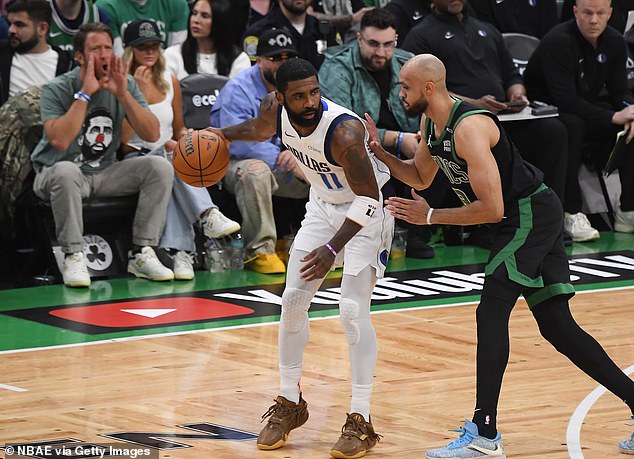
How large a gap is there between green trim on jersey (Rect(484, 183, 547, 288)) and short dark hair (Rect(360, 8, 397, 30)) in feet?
15.6

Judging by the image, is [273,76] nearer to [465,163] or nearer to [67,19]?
[67,19]

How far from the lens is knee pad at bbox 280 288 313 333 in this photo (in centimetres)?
571

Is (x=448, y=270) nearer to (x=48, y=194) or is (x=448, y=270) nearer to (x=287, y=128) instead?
(x=48, y=194)

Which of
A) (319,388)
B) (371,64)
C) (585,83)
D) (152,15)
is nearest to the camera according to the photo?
(319,388)

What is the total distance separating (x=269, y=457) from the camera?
5520 millimetres

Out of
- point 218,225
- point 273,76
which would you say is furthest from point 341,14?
point 218,225

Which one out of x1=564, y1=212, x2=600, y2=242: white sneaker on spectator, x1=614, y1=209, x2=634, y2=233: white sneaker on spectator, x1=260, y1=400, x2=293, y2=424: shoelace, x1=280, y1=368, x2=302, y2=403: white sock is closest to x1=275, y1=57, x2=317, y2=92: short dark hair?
x1=280, y1=368, x2=302, y2=403: white sock

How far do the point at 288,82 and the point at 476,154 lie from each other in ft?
2.88

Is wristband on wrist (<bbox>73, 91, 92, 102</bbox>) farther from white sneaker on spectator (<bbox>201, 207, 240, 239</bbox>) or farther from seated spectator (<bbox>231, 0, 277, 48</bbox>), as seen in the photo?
seated spectator (<bbox>231, 0, 277, 48</bbox>)

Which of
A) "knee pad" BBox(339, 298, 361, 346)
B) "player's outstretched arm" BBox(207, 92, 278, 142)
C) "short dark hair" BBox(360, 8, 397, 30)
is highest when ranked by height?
"short dark hair" BBox(360, 8, 397, 30)

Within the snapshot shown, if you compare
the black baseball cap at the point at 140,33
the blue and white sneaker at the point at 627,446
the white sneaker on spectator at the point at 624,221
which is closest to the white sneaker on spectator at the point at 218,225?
the black baseball cap at the point at 140,33

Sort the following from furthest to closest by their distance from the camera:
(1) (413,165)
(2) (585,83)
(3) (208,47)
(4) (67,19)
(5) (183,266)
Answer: (2) (585,83)
(3) (208,47)
(4) (67,19)
(5) (183,266)
(1) (413,165)

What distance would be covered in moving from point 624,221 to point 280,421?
6.67 meters

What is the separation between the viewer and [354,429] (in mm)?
5559
